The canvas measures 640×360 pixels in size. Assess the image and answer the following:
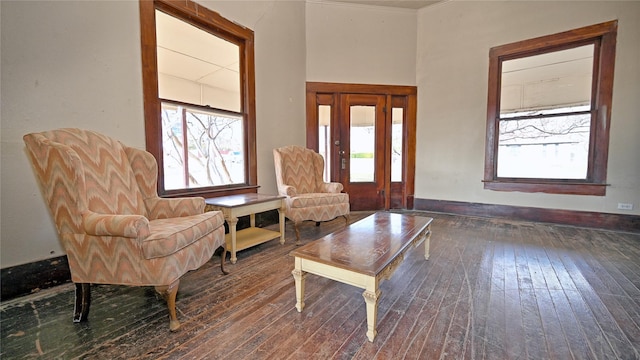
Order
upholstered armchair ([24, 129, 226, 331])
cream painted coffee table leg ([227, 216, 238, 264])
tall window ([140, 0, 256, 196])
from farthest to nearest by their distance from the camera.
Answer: tall window ([140, 0, 256, 196]) → cream painted coffee table leg ([227, 216, 238, 264]) → upholstered armchair ([24, 129, 226, 331])

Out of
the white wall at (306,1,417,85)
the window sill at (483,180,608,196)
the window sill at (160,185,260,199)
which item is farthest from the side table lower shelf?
the window sill at (483,180,608,196)

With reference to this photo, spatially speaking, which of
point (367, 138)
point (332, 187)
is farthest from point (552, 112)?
point (332, 187)

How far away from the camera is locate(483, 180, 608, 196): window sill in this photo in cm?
345

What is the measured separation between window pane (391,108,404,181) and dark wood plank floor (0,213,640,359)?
2.49m

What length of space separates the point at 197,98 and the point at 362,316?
2.77 meters

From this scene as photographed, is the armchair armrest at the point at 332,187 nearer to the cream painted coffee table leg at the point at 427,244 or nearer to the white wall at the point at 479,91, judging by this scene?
the cream painted coffee table leg at the point at 427,244

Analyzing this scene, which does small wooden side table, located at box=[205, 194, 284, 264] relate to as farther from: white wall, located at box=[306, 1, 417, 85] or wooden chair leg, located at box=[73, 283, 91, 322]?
white wall, located at box=[306, 1, 417, 85]

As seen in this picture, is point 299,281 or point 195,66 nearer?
point 299,281

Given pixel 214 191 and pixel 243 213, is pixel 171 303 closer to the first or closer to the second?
pixel 243 213

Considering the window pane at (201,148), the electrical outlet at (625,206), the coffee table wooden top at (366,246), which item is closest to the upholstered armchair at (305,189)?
the window pane at (201,148)

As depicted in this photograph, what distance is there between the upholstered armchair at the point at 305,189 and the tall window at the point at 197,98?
0.46 meters

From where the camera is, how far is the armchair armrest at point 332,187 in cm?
355

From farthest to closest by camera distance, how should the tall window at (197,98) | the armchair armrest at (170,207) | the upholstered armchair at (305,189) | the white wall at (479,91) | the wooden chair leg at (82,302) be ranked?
1. the white wall at (479,91)
2. the upholstered armchair at (305,189)
3. the tall window at (197,98)
4. the armchair armrest at (170,207)
5. the wooden chair leg at (82,302)

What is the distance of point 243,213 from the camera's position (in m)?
2.50
